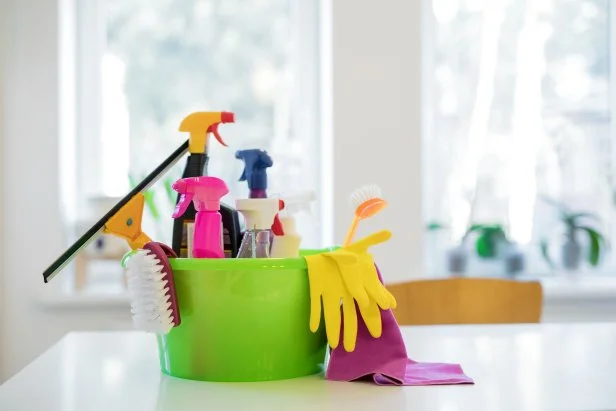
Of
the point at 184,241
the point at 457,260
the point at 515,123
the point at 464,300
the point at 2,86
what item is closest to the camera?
the point at 184,241

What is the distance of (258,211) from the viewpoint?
0.75 metres

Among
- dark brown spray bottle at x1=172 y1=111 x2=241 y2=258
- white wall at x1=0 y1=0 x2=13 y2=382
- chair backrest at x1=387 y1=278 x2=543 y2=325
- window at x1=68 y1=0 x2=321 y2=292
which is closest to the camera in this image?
dark brown spray bottle at x1=172 y1=111 x2=241 y2=258

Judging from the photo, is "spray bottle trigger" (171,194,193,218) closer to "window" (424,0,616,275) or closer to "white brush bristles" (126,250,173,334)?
"white brush bristles" (126,250,173,334)

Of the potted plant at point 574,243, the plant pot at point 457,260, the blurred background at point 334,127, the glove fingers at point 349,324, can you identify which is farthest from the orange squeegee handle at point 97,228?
the potted plant at point 574,243

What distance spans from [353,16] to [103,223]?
1.45 m

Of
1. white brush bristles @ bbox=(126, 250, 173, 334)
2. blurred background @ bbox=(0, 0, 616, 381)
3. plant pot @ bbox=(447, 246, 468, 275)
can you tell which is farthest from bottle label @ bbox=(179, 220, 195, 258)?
plant pot @ bbox=(447, 246, 468, 275)

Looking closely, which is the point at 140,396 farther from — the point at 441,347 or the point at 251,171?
the point at 441,347

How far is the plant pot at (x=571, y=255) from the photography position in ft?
7.42

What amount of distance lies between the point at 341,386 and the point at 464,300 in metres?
0.63

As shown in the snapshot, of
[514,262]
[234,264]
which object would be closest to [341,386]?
[234,264]

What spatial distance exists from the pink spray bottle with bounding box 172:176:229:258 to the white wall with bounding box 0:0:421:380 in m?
1.29

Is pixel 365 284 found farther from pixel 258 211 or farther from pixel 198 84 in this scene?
pixel 198 84

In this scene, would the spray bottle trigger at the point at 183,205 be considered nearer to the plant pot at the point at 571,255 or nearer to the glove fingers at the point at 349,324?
the glove fingers at the point at 349,324

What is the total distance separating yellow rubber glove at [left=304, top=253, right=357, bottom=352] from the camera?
0.73 metres
